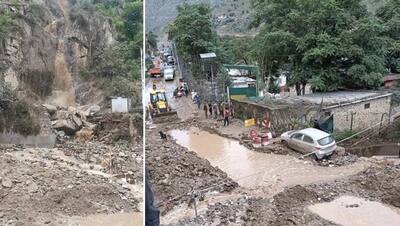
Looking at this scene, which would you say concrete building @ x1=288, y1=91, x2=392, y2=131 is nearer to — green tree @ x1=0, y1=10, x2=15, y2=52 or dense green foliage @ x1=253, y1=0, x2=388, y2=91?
dense green foliage @ x1=253, y1=0, x2=388, y2=91

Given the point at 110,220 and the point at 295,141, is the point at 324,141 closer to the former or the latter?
the point at 295,141

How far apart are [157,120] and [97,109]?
9.44 m

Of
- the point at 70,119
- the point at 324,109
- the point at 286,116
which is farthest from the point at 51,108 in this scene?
the point at 324,109

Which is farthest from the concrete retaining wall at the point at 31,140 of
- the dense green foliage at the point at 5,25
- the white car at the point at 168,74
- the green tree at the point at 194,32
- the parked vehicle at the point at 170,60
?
the parked vehicle at the point at 170,60

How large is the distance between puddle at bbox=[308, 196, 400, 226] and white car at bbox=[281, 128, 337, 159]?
64.6 inches

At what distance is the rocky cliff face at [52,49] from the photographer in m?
2.95

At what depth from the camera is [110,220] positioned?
3072mm

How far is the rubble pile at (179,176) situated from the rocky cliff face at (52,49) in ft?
12.7

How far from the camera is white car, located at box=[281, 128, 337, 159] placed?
28.4 feet

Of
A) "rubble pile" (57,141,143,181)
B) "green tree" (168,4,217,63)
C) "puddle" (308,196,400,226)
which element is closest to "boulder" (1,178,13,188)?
"rubble pile" (57,141,143,181)

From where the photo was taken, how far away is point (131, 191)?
2.81m

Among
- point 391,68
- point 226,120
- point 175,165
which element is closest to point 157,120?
point 226,120

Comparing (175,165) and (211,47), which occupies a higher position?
(211,47)

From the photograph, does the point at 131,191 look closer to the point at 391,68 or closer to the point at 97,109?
the point at 97,109
